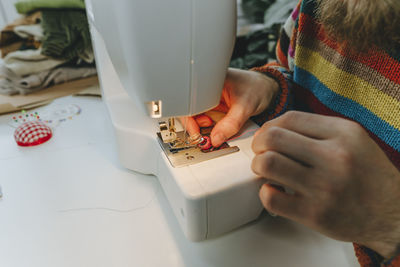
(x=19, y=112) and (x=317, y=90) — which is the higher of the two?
(x=317, y=90)

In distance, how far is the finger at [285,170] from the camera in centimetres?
32

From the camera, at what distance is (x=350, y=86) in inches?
20.8

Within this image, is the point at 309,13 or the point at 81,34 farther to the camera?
the point at 81,34

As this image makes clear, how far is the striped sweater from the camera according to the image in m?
0.45

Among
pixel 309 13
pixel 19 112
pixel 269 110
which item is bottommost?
pixel 19 112

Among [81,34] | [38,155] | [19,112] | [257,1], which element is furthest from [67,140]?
[257,1]

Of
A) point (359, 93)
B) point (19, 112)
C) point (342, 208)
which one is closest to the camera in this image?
point (342, 208)

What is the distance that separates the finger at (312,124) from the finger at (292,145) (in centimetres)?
1

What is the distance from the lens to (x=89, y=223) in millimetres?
524

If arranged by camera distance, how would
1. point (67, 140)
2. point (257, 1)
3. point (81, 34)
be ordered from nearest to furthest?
point (67, 140)
point (81, 34)
point (257, 1)

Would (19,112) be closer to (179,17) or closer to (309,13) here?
(179,17)

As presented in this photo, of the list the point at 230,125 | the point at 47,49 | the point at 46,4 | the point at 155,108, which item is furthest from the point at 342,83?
the point at 46,4

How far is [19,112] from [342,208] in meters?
0.96

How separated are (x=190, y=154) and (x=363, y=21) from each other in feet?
1.06
